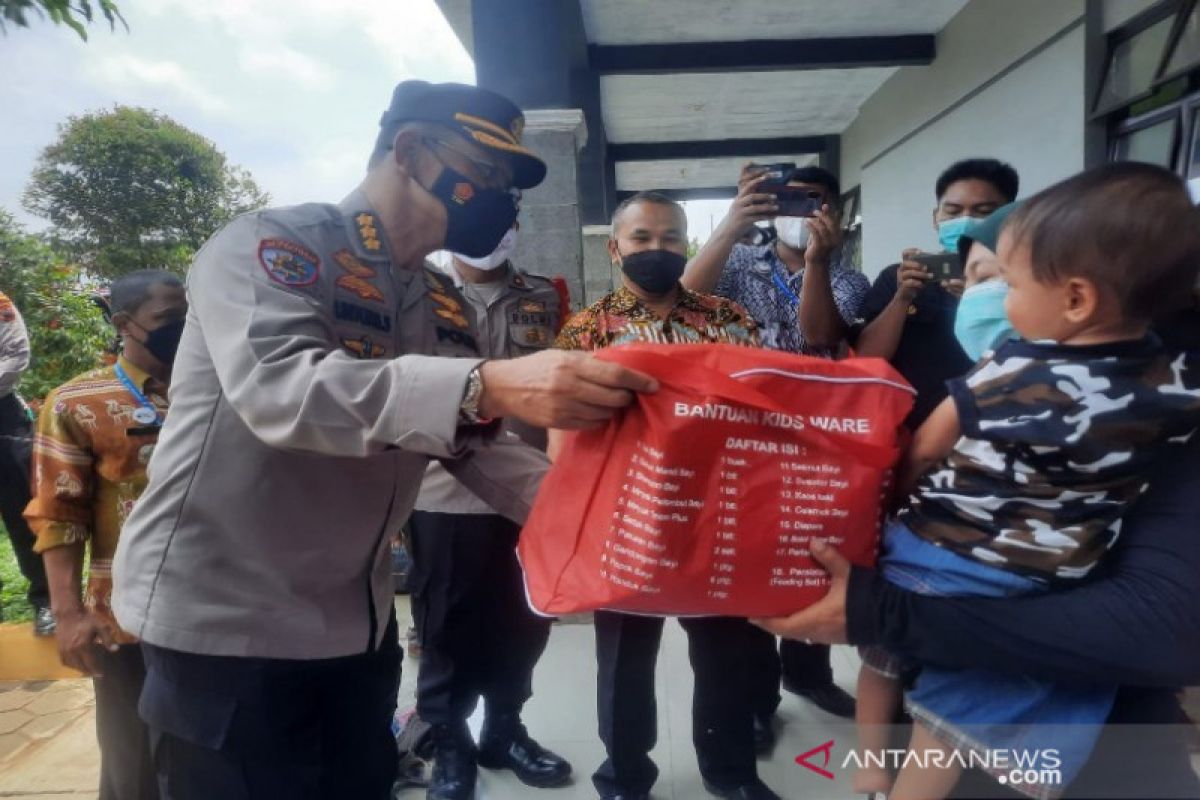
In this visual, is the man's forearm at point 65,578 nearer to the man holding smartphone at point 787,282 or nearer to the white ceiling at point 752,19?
the man holding smartphone at point 787,282

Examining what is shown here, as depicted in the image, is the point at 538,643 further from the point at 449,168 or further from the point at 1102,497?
the point at 1102,497

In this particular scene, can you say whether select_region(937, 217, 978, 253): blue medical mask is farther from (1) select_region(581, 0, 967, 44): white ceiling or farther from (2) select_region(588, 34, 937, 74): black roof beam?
(2) select_region(588, 34, 937, 74): black roof beam

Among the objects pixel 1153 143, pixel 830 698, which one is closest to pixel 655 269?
pixel 830 698

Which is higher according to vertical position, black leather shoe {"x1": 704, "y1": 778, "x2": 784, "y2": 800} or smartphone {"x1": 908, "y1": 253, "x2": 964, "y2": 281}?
smartphone {"x1": 908, "y1": 253, "x2": 964, "y2": 281}

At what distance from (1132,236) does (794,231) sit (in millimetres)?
1964

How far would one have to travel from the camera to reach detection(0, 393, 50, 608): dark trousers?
389 centimetres

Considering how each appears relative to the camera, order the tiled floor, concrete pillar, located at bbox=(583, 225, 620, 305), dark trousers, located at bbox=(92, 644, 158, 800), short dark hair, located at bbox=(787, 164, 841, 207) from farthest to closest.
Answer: concrete pillar, located at bbox=(583, 225, 620, 305) → short dark hair, located at bbox=(787, 164, 841, 207) → the tiled floor → dark trousers, located at bbox=(92, 644, 158, 800)

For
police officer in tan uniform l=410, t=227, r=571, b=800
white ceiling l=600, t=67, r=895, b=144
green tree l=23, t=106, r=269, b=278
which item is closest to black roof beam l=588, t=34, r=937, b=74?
white ceiling l=600, t=67, r=895, b=144

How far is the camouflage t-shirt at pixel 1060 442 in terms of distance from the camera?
91 cm

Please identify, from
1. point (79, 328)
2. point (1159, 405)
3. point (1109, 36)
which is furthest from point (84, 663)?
point (1109, 36)

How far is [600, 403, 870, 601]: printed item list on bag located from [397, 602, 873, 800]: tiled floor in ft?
5.51

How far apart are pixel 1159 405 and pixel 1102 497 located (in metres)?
0.13

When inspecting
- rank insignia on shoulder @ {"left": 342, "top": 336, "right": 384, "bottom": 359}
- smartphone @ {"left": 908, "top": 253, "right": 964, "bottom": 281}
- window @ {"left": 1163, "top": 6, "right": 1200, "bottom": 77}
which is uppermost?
window @ {"left": 1163, "top": 6, "right": 1200, "bottom": 77}

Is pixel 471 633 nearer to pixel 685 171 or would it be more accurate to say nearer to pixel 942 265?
pixel 942 265
